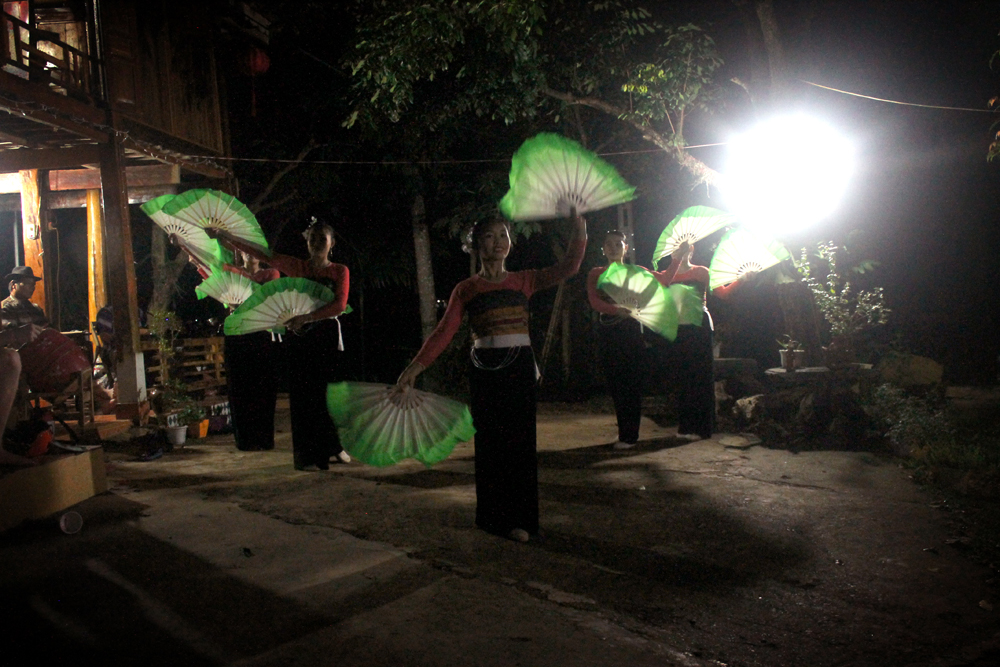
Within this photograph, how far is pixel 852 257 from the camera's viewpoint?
873 cm

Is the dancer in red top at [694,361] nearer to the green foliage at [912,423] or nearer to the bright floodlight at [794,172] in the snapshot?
the green foliage at [912,423]

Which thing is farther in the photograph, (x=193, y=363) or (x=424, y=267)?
(x=424, y=267)

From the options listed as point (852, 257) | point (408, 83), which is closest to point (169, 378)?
point (408, 83)

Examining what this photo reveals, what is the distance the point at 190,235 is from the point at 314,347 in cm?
150

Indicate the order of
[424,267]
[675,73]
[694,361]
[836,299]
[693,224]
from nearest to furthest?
[693,224] → [694,361] → [836,299] → [675,73] → [424,267]

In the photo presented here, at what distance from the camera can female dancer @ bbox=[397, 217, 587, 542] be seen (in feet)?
12.5

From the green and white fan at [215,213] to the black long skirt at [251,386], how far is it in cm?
102

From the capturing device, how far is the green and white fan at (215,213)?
18.4 feet

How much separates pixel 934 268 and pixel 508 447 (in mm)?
7644

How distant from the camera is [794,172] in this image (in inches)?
314

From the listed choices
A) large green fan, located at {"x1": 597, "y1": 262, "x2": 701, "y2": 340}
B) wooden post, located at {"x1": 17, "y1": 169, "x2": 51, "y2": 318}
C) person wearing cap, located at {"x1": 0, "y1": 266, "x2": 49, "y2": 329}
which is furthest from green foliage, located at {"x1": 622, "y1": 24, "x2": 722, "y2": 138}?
wooden post, located at {"x1": 17, "y1": 169, "x2": 51, "y2": 318}

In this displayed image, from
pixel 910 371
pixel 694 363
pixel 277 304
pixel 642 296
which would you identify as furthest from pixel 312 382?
pixel 910 371

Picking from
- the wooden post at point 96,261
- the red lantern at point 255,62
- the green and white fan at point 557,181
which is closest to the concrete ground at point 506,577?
the green and white fan at point 557,181

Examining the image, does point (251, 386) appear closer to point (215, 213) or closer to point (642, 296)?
point (215, 213)
